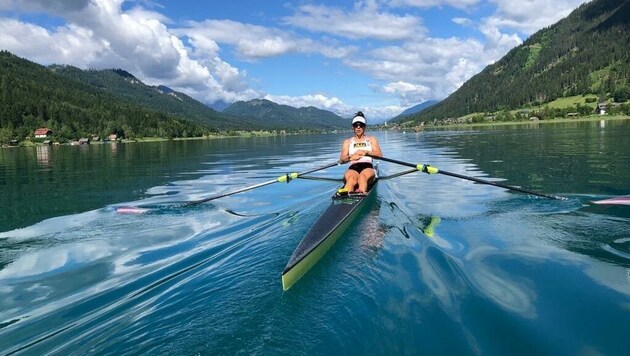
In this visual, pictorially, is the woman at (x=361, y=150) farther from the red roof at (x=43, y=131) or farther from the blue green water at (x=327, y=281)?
the red roof at (x=43, y=131)

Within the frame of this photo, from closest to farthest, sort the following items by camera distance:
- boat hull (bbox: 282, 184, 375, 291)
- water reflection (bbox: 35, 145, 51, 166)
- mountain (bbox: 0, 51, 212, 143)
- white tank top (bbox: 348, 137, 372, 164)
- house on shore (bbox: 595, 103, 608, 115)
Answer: boat hull (bbox: 282, 184, 375, 291) → white tank top (bbox: 348, 137, 372, 164) → water reflection (bbox: 35, 145, 51, 166) → house on shore (bbox: 595, 103, 608, 115) → mountain (bbox: 0, 51, 212, 143)

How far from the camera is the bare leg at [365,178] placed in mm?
15039

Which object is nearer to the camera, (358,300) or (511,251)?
(358,300)

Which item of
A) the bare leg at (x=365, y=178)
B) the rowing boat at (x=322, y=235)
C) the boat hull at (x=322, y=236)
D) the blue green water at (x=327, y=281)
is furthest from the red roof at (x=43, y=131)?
the rowing boat at (x=322, y=235)

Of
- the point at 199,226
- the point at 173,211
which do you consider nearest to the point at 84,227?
the point at 173,211

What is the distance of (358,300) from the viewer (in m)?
6.71

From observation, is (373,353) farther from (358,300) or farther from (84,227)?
→ (84,227)

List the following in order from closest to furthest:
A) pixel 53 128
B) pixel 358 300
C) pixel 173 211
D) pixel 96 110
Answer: pixel 358 300 < pixel 173 211 < pixel 53 128 < pixel 96 110

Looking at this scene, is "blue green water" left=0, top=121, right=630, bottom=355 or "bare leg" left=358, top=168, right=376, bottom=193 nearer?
"blue green water" left=0, top=121, right=630, bottom=355

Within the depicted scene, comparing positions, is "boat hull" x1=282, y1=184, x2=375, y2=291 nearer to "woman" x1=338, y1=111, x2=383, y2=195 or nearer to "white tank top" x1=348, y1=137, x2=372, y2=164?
"woman" x1=338, y1=111, x2=383, y2=195

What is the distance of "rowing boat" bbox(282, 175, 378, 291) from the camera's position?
24.5 feet

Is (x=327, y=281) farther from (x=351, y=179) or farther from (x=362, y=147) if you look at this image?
→ (x=362, y=147)

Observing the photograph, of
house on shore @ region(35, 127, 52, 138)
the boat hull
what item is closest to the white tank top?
the boat hull

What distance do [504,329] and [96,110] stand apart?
722 ft
